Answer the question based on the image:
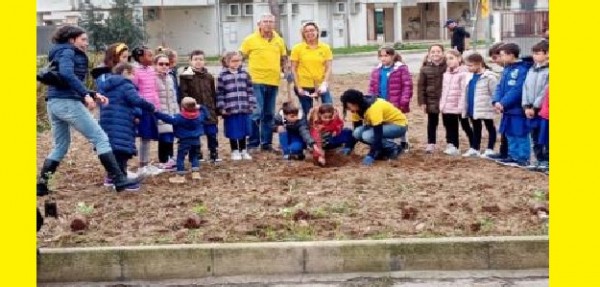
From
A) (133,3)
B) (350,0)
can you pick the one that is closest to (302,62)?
(133,3)

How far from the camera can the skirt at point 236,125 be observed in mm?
10266

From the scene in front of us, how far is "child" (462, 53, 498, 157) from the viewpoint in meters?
9.99

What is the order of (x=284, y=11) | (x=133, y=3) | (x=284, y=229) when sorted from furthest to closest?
1. (x=284, y=11)
2. (x=133, y=3)
3. (x=284, y=229)

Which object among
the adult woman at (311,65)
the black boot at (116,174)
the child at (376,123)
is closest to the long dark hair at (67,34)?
the black boot at (116,174)

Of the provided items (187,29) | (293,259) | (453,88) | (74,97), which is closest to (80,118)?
(74,97)

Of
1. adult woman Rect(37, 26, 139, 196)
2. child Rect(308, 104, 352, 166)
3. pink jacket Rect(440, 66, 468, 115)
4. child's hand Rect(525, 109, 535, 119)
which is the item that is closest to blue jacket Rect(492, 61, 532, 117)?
child's hand Rect(525, 109, 535, 119)

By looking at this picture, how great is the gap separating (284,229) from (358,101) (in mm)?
3192

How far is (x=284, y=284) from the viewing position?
608 cm

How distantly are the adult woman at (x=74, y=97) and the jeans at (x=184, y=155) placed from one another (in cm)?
103

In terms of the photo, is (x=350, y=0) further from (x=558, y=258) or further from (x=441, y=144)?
(x=558, y=258)

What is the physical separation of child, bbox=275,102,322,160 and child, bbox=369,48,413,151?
1.11 m

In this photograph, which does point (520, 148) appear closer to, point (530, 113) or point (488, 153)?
point (488, 153)

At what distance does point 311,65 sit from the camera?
1098 centimetres

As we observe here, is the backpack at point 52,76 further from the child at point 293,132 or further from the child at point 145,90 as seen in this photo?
the child at point 293,132
